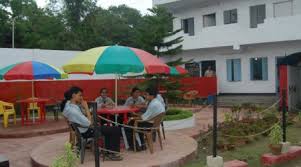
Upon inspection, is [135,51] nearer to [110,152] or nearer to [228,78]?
[110,152]

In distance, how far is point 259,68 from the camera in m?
20.2

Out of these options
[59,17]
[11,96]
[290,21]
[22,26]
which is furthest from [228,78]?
[59,17]

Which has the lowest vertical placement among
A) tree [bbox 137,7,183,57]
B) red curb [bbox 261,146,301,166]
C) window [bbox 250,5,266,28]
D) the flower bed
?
red curb [bbox 261,146,301,166]

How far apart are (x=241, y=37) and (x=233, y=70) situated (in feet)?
7.14

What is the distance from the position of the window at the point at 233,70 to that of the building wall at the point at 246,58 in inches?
8.2

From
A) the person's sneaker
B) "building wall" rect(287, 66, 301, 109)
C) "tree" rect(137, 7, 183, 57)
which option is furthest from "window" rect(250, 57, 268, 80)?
the person's sneaker

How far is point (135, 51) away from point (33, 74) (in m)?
4.65

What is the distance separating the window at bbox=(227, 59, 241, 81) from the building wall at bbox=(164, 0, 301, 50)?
1163 millimetres

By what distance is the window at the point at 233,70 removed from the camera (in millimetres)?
21125

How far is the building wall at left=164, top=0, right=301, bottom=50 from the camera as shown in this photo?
1806cm

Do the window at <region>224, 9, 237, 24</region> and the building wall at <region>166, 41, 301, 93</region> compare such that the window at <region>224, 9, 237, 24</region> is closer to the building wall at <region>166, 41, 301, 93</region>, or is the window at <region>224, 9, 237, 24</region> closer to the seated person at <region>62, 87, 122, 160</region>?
→ the building wall at <region>166, 41, 301, 93</region>

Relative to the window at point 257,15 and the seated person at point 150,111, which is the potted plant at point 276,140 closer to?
the seated person at point 150,111

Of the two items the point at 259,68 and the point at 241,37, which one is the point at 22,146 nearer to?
the point at 241,37

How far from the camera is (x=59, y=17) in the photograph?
39.2 metres
